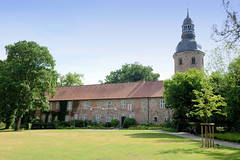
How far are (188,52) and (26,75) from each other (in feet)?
92.6

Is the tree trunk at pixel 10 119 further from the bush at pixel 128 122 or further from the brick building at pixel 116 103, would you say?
the bush at pixel 128 122

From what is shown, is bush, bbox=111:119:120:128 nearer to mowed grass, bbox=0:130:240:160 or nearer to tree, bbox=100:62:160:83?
mowed grass, bbox=0:130:240:160

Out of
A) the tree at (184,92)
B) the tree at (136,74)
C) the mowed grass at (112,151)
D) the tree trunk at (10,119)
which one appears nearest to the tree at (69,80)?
the tree at (136,74)

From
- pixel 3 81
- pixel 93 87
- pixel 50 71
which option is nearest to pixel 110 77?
pixel 93 87

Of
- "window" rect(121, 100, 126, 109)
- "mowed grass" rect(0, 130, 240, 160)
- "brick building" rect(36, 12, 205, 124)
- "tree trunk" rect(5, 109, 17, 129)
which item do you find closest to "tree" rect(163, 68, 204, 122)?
"brick building" rect(36, 12, 205, 124)

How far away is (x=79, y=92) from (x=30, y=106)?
12.8m

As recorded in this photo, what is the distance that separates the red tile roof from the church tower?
6.01 metres

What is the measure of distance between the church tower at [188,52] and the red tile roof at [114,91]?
19.7ft

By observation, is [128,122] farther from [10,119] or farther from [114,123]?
[10,119]

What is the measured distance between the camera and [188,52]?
42625mm

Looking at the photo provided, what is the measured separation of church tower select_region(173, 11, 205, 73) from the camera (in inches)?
1679

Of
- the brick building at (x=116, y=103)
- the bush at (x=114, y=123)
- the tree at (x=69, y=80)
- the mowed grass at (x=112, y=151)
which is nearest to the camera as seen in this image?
the mowed grass at (x=112, y=151)

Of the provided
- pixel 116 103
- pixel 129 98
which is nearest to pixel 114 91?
pixel 116 103

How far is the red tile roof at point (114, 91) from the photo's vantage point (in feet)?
129
